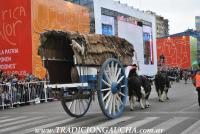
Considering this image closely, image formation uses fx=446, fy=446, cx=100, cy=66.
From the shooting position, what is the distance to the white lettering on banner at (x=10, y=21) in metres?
28.6

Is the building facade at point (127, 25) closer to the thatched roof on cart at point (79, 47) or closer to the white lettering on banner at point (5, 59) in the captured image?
the white lettering on banner at point (5, 59)

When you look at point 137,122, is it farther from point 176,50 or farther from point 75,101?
point 176,50

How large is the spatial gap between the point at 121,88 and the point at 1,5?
1796cm

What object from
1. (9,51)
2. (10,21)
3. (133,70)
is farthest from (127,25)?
(133,70)

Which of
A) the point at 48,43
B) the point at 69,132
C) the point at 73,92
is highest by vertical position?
the point at 48,43

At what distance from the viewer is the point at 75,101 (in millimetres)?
13359

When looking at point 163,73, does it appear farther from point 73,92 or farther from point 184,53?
point 184,53

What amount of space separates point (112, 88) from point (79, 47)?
64.7 inches

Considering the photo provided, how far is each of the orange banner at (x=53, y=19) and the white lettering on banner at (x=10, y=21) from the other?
0.95m

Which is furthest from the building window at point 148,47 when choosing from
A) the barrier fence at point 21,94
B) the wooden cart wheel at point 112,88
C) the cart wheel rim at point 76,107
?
the wooden cart wheel at point 112,88

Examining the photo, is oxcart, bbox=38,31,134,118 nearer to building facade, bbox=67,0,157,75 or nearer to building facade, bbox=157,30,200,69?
building facade, bbox=67,0,157,75

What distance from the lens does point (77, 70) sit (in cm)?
1223

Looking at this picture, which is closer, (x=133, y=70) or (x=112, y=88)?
(x=112, y=88)

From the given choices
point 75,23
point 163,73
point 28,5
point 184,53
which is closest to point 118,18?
point 75,23
